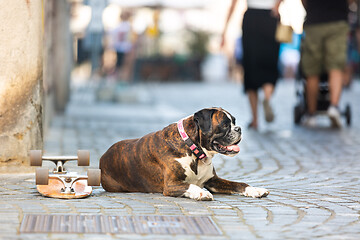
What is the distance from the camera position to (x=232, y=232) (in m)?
5.00

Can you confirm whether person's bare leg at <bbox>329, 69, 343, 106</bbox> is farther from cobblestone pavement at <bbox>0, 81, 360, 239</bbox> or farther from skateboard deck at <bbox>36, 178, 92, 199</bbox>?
skateboard deck at <bbox>36, 178, 92, 199</bbox>

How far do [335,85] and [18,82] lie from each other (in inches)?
228

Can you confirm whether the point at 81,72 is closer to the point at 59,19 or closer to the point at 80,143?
the point at 59,19

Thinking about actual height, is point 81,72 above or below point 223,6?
below

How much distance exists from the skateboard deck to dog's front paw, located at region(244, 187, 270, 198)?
4.14 ft

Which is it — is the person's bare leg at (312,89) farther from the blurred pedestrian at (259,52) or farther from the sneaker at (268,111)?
the sneaker at (268,111)

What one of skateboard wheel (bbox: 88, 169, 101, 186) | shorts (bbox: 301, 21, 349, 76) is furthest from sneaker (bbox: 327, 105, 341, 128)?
skateboard wheel (bbox: 88, 169, 101, 186)

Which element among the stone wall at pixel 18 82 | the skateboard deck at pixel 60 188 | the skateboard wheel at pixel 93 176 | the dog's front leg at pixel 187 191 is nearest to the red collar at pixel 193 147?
the dog's front leg at pixel 187 191

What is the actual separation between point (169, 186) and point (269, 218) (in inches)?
38.4

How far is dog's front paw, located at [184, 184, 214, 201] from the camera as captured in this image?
5973mm

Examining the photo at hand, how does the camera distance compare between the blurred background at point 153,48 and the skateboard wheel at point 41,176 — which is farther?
the blurred background at point 153,48

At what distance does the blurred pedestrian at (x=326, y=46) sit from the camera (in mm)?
11555

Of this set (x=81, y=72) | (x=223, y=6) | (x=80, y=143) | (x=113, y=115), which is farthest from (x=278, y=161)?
(x=223, y=6)

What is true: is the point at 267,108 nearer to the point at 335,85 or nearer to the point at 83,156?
the point at 335,85
